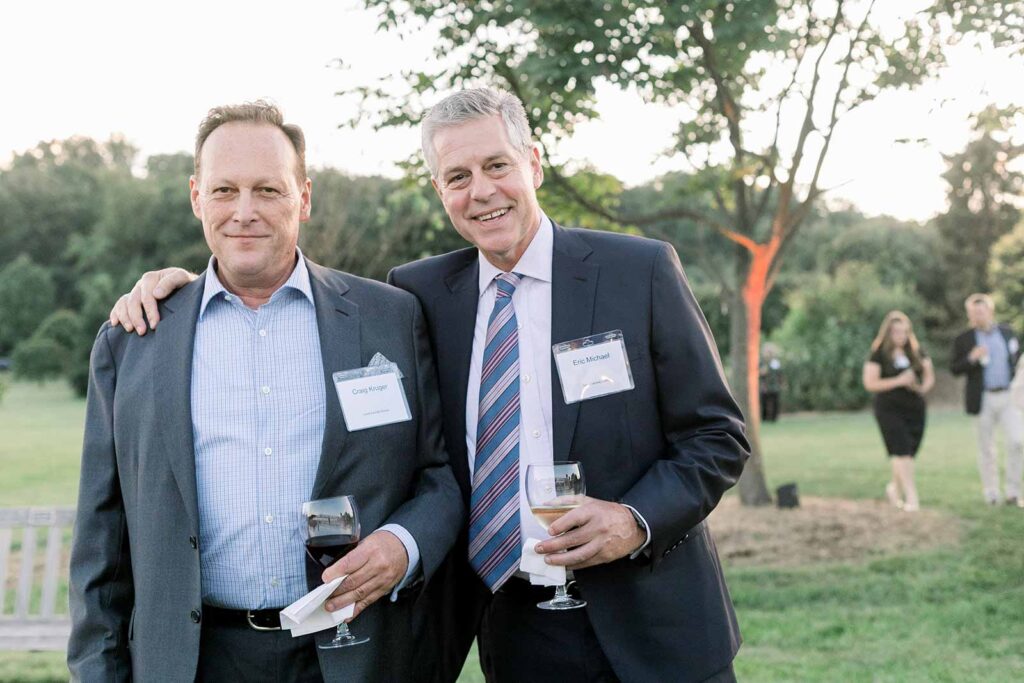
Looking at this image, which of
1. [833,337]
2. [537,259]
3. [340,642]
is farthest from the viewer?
[833,337]

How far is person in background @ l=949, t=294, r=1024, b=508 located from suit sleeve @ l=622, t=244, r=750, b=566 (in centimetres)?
936

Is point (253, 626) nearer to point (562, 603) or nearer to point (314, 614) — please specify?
point (314, 614)

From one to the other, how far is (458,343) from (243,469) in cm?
72

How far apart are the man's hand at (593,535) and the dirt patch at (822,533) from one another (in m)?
6.20

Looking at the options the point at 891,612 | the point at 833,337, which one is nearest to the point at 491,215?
the point at 891,612

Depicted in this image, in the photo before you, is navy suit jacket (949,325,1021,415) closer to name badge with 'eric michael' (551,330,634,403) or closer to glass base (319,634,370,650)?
name badge with 'eric michael' (551,330,634,403)

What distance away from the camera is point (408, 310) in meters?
2.99

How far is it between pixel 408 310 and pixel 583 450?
0.69 meters

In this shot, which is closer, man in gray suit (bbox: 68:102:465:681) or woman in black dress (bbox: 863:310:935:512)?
man in gray suit (bbox: 68:102:465:681)

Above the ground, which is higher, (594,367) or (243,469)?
(594,367)

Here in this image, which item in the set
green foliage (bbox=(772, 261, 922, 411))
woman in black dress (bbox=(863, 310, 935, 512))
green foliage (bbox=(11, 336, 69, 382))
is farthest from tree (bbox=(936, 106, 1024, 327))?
green foliage (bbox=(11, 336, 69, 382))

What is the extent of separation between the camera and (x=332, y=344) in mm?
2766

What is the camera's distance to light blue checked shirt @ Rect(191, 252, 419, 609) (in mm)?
2613

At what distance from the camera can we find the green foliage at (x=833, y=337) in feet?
90.2
